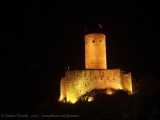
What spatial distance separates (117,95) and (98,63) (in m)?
6.79

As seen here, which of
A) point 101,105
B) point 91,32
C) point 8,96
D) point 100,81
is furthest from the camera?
point 8,96

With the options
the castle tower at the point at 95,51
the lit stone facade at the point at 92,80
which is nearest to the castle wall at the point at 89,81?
the lit stone facade at the point at 92,80

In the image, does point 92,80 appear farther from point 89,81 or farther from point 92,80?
point 89,81

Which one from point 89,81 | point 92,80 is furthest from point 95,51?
point 89,81

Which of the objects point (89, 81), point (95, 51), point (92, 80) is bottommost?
point (89, 81)

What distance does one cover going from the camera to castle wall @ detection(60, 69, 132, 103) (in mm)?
52312

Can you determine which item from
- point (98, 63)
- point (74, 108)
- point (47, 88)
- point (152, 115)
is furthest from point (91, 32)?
point (47, 88)

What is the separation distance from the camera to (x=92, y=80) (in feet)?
172

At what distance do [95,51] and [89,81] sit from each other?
519 centimetres

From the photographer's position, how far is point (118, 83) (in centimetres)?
5272

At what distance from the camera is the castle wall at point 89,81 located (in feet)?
172

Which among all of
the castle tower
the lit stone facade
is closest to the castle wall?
the lit stone facade

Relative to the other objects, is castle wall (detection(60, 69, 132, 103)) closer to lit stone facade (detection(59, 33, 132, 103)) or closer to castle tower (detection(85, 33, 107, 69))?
lit stone facade (detection(59, 33, 132, 103))

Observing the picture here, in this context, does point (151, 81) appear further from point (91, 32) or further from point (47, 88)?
point (47, 88)
